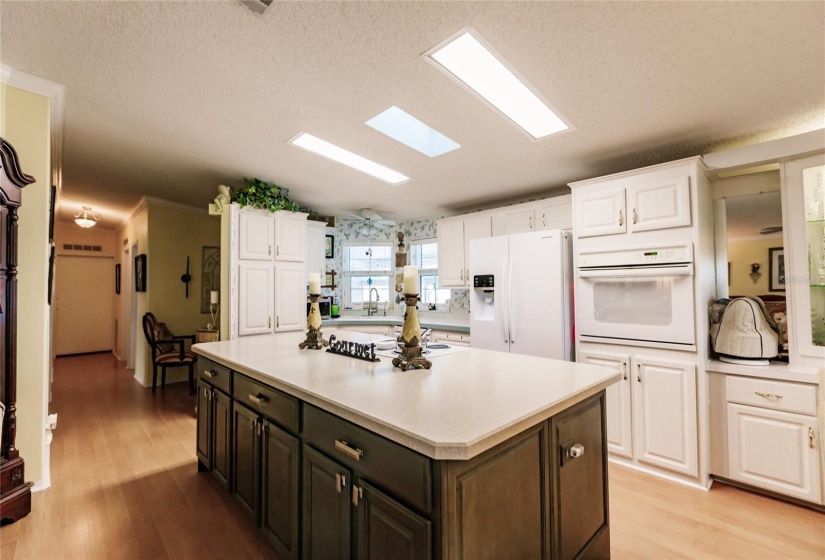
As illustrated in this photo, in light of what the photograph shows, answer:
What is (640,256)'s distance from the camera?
8.62ft

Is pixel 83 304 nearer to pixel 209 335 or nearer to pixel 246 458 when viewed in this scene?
pixel 209 335

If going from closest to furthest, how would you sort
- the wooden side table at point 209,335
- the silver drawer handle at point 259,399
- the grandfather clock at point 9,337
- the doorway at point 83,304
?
the silver drawer handle at point 259,399
the grandfather clock at point 9,337
the wooden side table at point 209,335
the doorway at point 83,304

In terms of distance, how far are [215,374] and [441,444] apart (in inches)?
71.5

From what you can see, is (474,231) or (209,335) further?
(209,335)

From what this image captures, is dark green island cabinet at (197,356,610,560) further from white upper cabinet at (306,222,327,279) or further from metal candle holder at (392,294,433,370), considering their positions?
white upper cabinet at (306,222,327,279)

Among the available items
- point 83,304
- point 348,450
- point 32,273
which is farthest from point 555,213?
point 83,304

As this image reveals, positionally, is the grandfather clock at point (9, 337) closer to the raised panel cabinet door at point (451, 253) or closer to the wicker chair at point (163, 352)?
the wicker chair at point (163, 352)

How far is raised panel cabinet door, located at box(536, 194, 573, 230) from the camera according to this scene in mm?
3559

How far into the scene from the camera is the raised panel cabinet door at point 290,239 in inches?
158

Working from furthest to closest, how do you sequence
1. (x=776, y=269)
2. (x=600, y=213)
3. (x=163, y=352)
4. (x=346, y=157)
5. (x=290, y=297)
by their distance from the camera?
(x=163, y=352)
(x=290, y=297)
(x=346, y=157)
(x=600, y=213)
(x=776, y=269)

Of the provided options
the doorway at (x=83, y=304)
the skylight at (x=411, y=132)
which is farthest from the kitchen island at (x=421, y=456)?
the doorway at (x=83, y=304)

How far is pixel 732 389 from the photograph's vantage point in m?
2.38

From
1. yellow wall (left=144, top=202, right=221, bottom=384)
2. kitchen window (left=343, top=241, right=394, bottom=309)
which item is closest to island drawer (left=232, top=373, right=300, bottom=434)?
kitchen window (left=343, top=241, right=394, bottom=309)

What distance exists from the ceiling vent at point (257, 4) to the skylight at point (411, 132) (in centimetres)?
99
